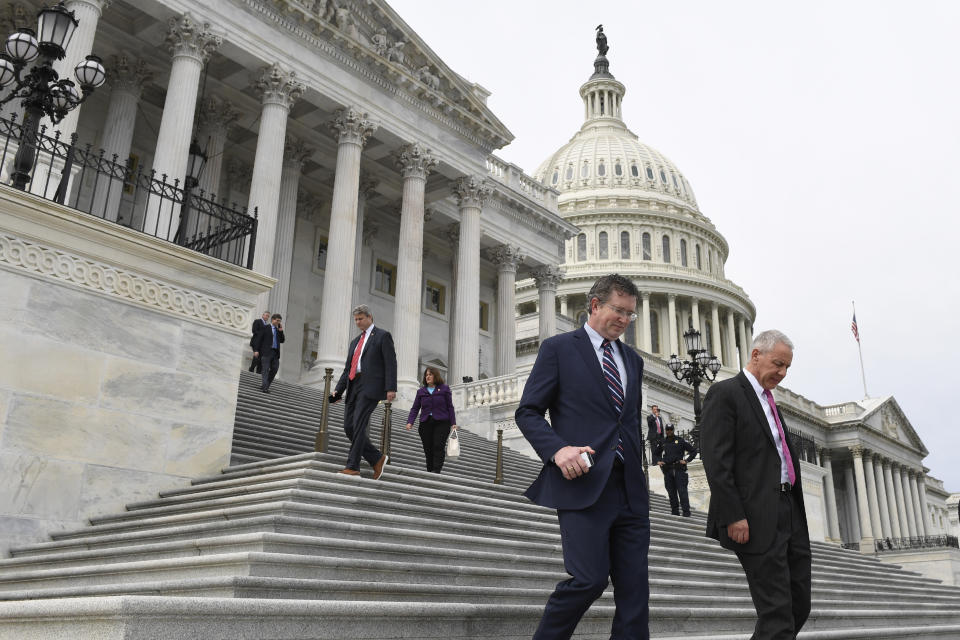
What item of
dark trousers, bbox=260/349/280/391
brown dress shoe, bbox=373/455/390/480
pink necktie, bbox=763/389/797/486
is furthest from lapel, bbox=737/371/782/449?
dark trousers, bbox=260/349/280/391

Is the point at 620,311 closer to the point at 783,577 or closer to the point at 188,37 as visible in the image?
the point at 783,577

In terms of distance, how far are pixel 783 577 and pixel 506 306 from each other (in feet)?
99.7

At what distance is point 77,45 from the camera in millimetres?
19375

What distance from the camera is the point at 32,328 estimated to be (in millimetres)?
8867

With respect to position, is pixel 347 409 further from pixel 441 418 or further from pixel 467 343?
pixel 467 343

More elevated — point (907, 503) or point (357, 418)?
point (907, 503)

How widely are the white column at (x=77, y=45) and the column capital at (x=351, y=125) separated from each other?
7977mm

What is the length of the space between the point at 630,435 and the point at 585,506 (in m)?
0.55

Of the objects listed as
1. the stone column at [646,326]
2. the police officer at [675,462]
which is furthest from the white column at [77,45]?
the stone column at [646,326]

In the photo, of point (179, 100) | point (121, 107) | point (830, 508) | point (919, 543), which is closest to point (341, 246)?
point (179, 100)

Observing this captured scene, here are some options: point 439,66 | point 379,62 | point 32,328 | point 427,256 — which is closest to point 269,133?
point 379,62

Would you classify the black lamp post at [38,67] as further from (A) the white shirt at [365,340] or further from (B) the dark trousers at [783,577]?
(B) the dark trousers at [783,577]

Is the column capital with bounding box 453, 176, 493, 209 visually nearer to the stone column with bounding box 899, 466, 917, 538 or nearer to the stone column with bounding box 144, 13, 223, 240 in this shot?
the stone column with bounding box 144, 13, 223, 240

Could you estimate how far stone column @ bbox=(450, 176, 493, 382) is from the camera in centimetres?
2908
